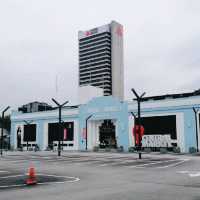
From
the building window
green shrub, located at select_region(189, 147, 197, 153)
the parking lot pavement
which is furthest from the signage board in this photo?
the building window

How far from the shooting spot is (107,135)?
69.7 metres

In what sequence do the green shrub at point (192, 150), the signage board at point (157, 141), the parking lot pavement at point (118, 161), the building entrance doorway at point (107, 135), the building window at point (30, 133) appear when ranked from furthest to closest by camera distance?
1. the building window at point (30, 133)
2. the building entrance doorway at point (107, 135)
3. the signage board at point (157, 141)
4. the green shrub at point (192, 150)
5. the parking lot pavement at point (118, 161)

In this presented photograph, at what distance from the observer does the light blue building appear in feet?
188

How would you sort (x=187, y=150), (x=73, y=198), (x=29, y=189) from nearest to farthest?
(x=73, y=198) < (x=29, y=189) < (x=187, y=150)

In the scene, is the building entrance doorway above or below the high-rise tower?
below

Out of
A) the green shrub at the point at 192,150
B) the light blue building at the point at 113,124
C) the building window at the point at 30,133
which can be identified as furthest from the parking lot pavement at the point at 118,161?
the building window at the point at 30,133

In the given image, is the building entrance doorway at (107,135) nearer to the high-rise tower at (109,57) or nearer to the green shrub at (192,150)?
the green shrub at (192,150)

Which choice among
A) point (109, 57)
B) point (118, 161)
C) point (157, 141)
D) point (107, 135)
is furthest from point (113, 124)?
point (109, 57)

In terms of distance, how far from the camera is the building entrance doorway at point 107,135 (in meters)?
68.8

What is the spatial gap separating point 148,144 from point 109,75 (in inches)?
5094

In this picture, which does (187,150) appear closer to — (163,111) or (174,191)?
(163,111)

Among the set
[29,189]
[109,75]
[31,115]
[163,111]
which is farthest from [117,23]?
[29,189]

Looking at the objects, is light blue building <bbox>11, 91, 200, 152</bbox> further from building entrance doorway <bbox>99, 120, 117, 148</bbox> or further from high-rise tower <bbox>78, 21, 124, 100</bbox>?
high-rise tower <bbox>78, 21, 124, 100</bbox>

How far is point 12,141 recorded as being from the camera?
Result: 86562 mm
